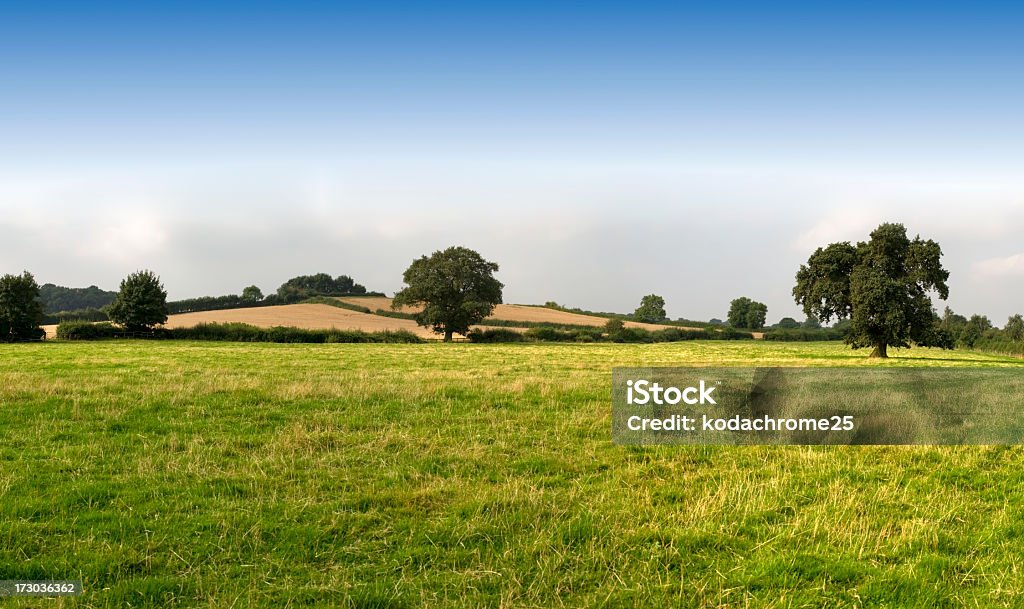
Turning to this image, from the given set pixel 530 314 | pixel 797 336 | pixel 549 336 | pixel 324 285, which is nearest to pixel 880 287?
pixel 549 336

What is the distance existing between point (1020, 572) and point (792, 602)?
263 cm

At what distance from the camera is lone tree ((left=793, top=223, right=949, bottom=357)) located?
4434cm

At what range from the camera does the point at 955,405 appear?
1692cm

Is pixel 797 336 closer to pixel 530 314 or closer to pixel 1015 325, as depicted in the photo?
pixel 530 314

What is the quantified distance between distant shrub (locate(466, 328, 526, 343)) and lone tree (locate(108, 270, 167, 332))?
3463cm

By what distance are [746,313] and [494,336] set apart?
8115 centimetres

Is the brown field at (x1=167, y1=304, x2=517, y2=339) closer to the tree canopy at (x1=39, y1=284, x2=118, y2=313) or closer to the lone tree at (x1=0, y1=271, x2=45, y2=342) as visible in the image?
the lone tree at (x1=0, y1=271, x2=45, y2=342)

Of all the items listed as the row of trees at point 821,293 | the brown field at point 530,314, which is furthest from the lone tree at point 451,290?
the brown field at point 530,314

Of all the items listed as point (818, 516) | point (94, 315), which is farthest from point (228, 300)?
point (818, 516)

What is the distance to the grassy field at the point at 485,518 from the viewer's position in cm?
608

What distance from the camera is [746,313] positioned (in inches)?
5453

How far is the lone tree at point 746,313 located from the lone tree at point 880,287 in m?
89.9

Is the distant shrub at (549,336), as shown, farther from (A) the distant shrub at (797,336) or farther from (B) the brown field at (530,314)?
(A) the distant shrub at (797,336)

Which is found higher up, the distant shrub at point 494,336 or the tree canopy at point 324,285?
the tree canopy at point 324,285
